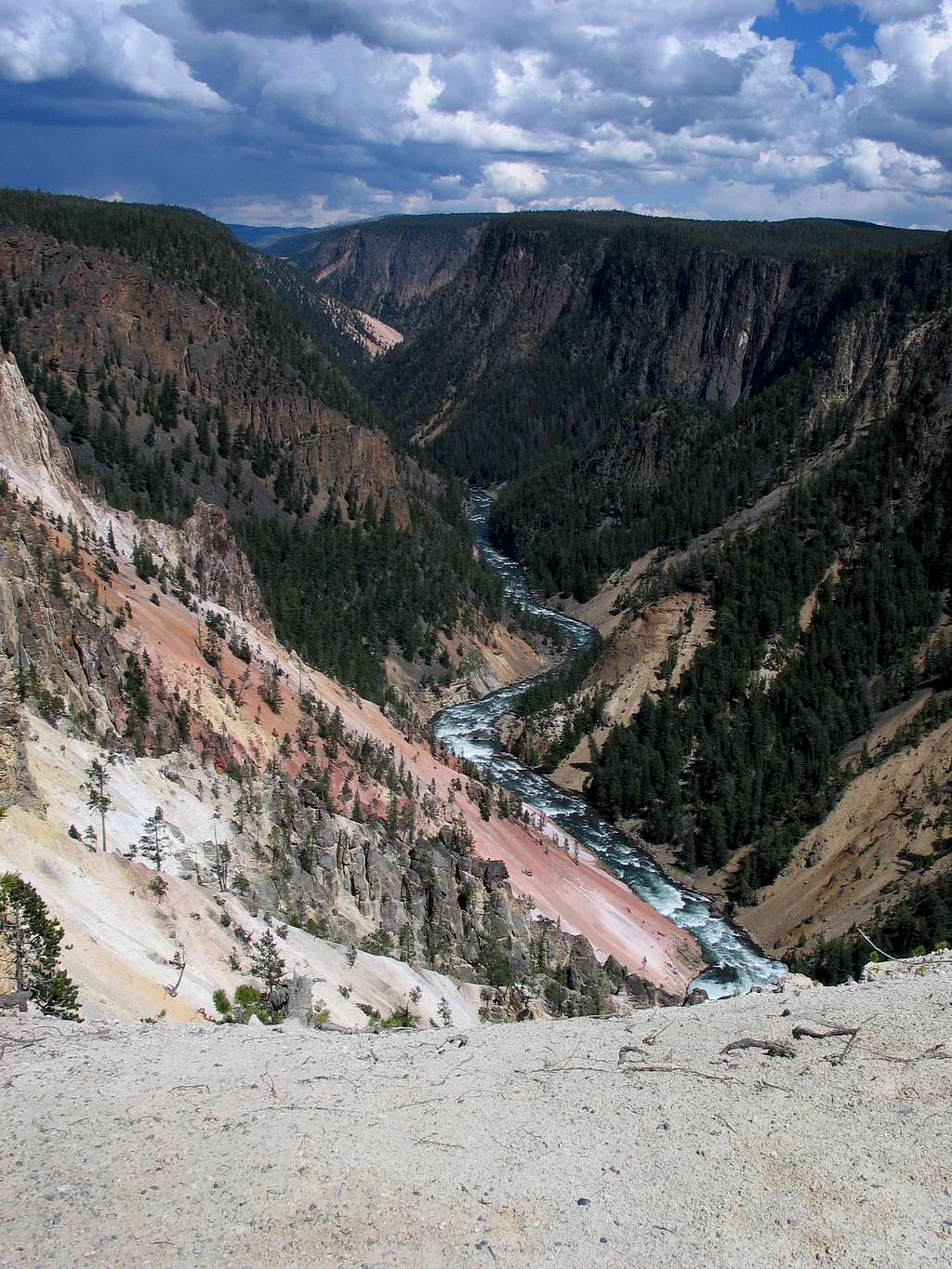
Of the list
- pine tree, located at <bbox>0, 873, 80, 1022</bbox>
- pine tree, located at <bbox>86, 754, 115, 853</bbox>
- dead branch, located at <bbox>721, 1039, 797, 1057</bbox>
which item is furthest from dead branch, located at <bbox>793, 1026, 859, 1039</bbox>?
pine tree, located at <bbox>86, 754, 115, 853</bbox>

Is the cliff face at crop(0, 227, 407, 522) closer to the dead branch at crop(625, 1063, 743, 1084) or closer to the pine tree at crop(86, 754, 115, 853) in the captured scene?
the pine tree at crop(86, 754, 115, 853)

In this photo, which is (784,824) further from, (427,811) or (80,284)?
(80,284)

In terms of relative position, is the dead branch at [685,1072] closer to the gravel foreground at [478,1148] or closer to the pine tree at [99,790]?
the gravel foreground at [478,1148]

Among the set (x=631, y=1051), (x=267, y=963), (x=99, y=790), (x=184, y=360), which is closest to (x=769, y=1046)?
(x=631, y=1051)

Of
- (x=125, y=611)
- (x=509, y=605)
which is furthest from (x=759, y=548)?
(x=125, y=611)

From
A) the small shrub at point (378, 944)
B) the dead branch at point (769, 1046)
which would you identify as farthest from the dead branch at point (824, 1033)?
the small shrub at point (378, 944)

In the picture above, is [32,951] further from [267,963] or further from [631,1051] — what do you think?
[631,1051]
